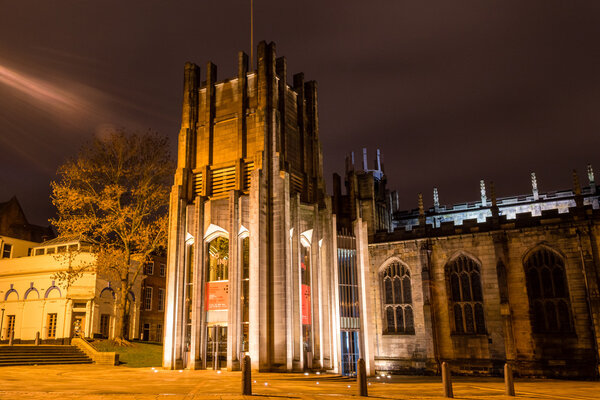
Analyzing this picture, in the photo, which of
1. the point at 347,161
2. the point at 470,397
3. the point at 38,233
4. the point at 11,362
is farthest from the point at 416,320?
the point at 38,233

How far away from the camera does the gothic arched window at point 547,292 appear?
27.4 m

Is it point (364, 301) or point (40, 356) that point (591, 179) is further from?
point (40, 356)

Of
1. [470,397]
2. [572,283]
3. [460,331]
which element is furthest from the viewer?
[460,331]

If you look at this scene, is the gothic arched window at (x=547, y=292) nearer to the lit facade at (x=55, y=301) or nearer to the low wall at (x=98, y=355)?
the low wall at (x=98, y=355)

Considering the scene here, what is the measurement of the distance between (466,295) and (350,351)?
31.8 ft

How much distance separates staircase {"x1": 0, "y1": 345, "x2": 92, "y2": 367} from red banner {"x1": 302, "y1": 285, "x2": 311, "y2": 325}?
12259 millimetres

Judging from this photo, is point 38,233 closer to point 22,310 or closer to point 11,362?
point 22,310

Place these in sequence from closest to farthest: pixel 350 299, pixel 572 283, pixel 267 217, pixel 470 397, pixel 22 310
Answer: pixel 470 397 < pixel 267 217 < pixel 350 299 < pixel 572 283 < pixel 22 310

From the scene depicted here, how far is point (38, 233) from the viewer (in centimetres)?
5322

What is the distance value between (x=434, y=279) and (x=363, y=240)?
26.2 ft

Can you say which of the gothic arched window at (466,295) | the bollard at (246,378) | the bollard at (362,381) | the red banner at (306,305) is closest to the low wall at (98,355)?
the red banner at (306,305)

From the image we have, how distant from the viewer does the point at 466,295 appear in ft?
99.0

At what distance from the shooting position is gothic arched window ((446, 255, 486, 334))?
96.9 feet

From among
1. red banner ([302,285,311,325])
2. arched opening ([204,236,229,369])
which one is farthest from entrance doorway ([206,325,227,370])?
red banner ([302,285,311,325])
